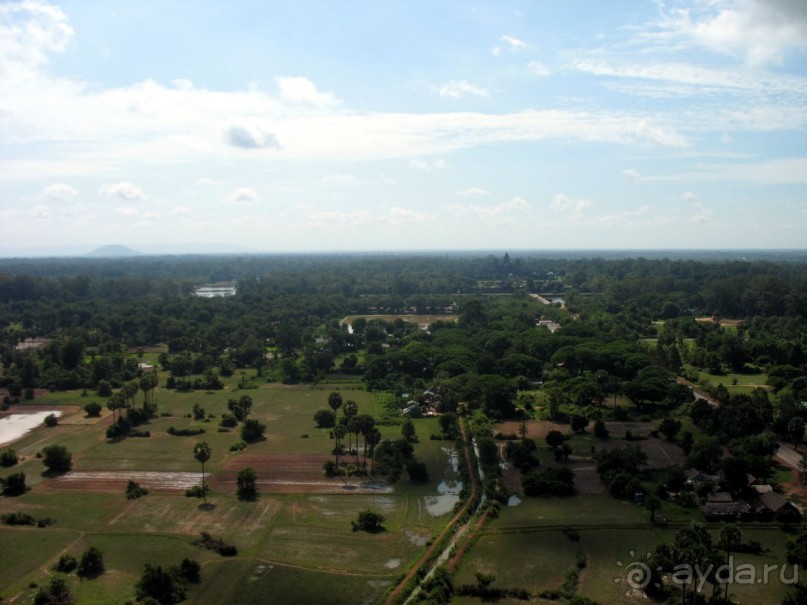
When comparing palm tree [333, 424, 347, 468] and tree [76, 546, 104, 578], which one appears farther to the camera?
palm tree [333, 424, 347, 468]

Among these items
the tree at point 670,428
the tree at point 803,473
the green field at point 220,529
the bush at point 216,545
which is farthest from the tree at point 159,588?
the tree at point 670,428

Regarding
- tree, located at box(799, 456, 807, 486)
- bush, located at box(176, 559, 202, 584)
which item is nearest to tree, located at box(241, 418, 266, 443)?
bush, located at box(176, 559, 202, 584)

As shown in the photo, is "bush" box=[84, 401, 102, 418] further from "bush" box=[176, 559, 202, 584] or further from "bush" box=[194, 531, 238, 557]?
"bush" box=[176, 559, 202, 584]

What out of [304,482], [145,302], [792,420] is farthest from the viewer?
[145,302]

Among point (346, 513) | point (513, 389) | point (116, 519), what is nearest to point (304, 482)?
point (346, 513)

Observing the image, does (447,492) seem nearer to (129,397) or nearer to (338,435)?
(338,435)

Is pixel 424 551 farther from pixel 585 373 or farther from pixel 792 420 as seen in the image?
pixel 585 373
